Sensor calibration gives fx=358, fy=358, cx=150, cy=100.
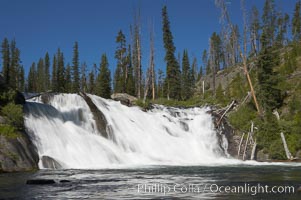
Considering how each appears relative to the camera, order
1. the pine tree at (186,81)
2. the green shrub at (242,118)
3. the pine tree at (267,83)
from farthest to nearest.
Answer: the pine tree at (186,81)
the pine tree at (267,83)
the green shrub at (242,118)

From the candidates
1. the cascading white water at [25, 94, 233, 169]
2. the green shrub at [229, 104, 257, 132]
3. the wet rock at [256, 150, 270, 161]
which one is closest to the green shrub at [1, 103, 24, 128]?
the cascading white water at [25, 94, 233, 169]

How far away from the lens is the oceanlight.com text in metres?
11.7

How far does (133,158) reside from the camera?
27234 mm

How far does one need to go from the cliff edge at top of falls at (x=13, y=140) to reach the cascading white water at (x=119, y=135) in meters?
1.35

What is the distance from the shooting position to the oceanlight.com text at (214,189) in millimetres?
11720

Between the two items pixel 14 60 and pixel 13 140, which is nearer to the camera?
pixel 13 140

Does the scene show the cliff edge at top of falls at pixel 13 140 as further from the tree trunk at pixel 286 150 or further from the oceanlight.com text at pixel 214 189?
the tree trunk at pixel 286 150

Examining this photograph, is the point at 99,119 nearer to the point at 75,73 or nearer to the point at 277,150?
the point at 277,150

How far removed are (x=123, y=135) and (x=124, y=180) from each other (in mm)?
14802

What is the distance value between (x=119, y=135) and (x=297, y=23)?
71488 millimetres

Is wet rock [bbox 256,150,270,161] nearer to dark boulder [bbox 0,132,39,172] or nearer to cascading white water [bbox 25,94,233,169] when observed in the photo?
cascading white water [bbox 25,94,233,169]

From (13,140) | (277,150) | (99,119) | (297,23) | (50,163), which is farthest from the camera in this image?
(297,23)

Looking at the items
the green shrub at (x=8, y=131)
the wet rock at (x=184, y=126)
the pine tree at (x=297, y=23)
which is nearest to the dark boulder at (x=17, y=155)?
the green shrub at (x=8, y=131)

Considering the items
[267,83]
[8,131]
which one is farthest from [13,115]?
[267,83]
